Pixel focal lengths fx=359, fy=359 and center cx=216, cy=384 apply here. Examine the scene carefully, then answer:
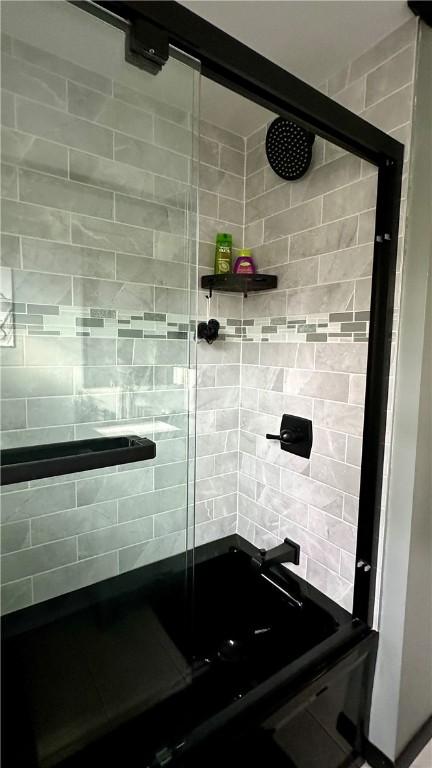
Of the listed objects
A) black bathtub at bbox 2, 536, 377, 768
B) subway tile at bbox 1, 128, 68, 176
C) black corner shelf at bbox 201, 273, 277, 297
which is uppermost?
subway tile at bbox 1, 128, 68, 176

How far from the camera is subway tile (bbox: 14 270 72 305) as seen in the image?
4.18 ft

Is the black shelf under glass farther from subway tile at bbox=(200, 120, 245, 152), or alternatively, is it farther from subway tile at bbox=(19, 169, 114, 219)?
subway tile at bbox=(200, 120, 245, 152)

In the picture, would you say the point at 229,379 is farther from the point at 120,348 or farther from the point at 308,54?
the point at 308,54

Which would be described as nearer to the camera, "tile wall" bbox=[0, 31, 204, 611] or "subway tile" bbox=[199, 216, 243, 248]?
"tile wall" bbox=[0, 31, 204, 611]

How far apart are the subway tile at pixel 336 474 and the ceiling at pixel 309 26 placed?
146 centimetres

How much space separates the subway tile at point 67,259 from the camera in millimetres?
1287

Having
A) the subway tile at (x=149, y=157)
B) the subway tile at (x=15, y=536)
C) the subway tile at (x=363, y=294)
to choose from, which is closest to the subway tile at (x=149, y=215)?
the subway tile at (x=149, y=157)

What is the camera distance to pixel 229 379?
185cm

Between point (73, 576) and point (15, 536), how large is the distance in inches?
12.3

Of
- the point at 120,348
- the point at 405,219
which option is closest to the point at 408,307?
the point at 405,219

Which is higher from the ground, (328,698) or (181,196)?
(181,196)

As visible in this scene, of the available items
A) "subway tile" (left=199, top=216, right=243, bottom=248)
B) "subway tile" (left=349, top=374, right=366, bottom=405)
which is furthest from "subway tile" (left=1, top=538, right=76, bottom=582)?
"subway tile" (left=199, top=216, right=243, bottom=248)

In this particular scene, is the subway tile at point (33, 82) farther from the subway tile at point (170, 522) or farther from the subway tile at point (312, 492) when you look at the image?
the subway tile at point (312, 492)

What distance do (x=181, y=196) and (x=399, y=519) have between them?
1.41 metres
